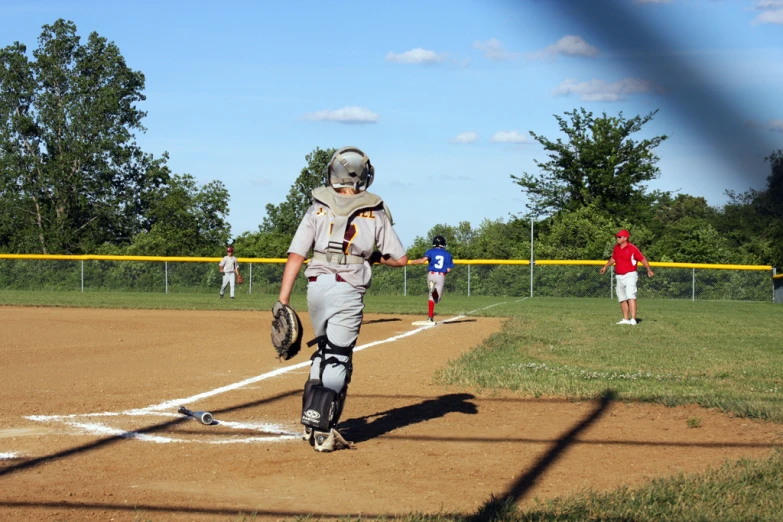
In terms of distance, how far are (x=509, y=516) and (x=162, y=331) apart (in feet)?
41.0

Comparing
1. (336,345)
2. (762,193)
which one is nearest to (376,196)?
(336,345)

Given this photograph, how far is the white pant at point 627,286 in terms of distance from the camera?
1747 cm

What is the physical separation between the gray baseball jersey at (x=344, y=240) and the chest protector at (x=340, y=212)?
0.03 metres

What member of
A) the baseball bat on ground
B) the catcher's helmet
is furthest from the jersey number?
Answer: the baseball bat on ground

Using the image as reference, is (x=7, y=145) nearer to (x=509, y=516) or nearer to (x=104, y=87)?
(x=104, y=87)

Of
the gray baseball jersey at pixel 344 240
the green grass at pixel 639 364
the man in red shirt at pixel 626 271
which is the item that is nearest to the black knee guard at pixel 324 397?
the gray baseball jersey at pixel 344 240

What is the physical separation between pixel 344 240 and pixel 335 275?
24cm

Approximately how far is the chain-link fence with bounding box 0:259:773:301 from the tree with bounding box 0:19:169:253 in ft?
58.5

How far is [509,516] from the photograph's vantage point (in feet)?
12.7

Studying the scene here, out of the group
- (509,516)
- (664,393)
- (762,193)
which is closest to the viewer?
(762,193)

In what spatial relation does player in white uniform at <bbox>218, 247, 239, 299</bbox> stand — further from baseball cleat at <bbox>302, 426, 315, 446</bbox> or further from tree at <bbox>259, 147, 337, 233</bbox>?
tree at <bbox>259, 147, 337, 233</bbox>

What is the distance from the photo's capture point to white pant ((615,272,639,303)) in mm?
17469

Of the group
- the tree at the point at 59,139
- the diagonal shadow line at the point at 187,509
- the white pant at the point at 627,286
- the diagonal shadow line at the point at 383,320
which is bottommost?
the diagonal shadow line at the point at 383,320

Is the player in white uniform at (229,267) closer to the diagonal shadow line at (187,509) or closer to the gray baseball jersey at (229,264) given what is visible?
the gray baseball jersey at (229,264)
